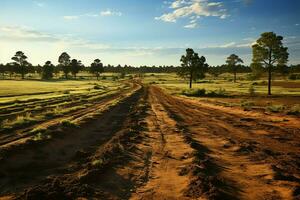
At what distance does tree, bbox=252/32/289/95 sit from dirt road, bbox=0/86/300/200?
37.3m

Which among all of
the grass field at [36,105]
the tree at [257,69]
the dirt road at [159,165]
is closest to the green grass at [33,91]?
the grass field at [36,105]

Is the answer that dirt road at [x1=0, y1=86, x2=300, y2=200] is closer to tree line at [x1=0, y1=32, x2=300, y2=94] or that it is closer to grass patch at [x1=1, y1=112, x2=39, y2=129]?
grass patch at [x1=1, y1=112, x2=39, y2=129]

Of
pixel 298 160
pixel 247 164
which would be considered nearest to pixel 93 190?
pixel 247 164

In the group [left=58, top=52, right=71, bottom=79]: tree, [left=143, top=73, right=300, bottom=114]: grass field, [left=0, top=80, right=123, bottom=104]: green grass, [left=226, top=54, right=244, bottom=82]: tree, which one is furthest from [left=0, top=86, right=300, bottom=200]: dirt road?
[left=58, top=52, right=71, bottom=79]: tree

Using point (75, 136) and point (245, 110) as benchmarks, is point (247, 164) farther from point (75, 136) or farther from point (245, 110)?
point (245, 110)

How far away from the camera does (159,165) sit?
1323 centimetres

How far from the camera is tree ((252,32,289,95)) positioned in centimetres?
5478

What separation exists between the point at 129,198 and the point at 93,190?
1.28 metres

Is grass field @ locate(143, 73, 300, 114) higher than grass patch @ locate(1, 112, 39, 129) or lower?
lower

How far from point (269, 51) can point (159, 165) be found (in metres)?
49.0

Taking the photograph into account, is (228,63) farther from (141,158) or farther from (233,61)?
(141,158)

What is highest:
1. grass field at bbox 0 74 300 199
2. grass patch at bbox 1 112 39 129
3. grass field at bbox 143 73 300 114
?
grass patch at bbox 1 112 39 129

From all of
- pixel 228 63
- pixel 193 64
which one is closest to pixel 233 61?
pixel 228 63

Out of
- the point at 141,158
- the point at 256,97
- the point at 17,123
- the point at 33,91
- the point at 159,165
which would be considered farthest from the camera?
the point at 33,91
